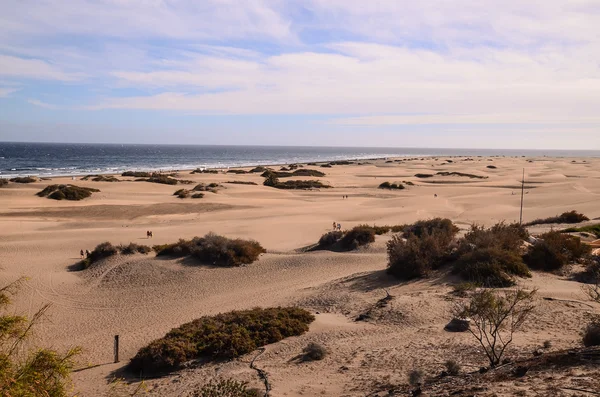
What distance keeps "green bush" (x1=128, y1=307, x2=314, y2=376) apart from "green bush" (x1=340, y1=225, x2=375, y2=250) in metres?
A: 10.2

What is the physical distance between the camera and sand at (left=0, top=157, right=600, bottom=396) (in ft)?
33.3

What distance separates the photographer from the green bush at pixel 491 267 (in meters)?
15.0

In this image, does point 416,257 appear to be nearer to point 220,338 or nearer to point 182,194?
point 220,338

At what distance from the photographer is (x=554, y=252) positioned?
16922 mm

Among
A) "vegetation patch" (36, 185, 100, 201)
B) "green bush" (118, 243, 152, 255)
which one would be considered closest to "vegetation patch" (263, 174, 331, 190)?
"vegetation patch" (36, 185, 100, 201)

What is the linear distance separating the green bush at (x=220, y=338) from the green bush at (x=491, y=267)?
18.8 ft

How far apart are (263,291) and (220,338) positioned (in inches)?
240

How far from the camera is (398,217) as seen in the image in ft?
114

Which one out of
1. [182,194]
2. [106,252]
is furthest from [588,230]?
[182,194]

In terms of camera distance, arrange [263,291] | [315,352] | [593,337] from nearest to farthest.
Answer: [593,337]
[315,352]
[263,291]

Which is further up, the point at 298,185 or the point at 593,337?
the point at 593,337

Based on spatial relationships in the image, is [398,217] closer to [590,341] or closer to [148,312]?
[148,312]

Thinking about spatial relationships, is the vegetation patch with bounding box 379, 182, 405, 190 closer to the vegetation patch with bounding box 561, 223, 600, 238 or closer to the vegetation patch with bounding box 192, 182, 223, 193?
the vegetation patch with bounding box 192, 182, 223, 193

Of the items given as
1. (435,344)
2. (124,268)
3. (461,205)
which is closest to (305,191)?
(461,205)
